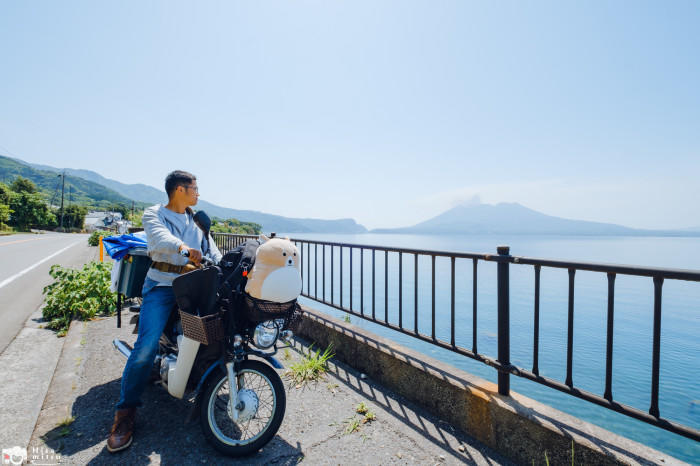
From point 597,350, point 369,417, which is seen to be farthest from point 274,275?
point 597,350

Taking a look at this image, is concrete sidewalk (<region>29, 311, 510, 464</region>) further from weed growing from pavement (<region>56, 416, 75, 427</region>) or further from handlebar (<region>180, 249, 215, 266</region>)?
handlebar (<region>180, 249, 215, 266</region>)

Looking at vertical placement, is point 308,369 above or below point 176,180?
below

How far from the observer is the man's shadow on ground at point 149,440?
2.14m

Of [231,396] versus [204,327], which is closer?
[204,327]

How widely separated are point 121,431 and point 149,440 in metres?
0.19

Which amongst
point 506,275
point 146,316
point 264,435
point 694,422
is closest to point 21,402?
point 146,316

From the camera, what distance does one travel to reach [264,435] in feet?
7.13

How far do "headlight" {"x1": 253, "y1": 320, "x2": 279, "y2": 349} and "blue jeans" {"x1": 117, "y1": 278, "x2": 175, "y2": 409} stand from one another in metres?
0.73

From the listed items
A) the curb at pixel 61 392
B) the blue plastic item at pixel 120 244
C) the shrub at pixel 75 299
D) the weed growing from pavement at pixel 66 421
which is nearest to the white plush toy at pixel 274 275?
the blue plastic item at pixel 120 244

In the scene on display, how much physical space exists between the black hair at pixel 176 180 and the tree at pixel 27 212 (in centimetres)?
7290

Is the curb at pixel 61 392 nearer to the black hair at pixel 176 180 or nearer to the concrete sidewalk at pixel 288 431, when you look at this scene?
the concrete sidewalk at pixel 288 431

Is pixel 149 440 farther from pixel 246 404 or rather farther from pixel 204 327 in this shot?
pixel 204 327

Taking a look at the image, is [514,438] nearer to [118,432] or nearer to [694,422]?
[118,432]

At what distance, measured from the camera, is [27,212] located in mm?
A: 58312
